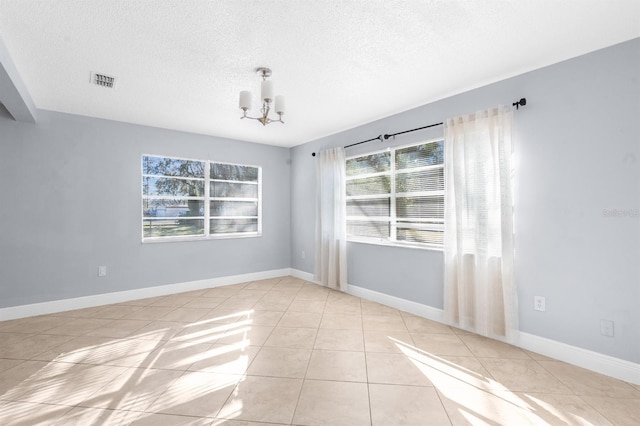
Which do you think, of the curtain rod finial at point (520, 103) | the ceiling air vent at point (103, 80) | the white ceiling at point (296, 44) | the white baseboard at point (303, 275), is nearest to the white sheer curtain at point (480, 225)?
the curtain rod finial at point (520, 103)

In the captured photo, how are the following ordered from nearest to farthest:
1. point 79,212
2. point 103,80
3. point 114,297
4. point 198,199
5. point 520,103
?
point 520,103, point 103,80, point 79,212, point 114,297, point 198,199

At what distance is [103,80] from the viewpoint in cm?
283

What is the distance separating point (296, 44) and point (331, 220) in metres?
2.82

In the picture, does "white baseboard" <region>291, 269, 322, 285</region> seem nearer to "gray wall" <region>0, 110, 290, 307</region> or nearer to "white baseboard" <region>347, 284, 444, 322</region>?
"white baseboard" <region>347, 284, 444, 322</region>

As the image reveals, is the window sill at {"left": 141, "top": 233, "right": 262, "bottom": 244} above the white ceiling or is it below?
below

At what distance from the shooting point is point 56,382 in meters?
2.14

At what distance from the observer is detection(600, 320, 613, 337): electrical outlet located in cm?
222

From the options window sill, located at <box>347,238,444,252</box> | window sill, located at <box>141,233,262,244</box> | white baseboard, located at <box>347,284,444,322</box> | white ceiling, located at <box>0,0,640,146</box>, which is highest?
white ceiling, located at <box>0,0,640,146</box>

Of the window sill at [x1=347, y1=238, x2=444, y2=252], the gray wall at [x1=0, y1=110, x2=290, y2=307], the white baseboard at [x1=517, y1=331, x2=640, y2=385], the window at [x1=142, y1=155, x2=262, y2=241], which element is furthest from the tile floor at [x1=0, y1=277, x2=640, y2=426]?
the window at [x1=142, y1=155, x2=262, y2=241]

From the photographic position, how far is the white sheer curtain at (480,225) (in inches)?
107

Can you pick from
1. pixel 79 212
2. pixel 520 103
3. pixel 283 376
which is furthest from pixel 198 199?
pixel 520 103

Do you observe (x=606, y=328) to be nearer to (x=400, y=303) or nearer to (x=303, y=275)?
(x=400, y=303)

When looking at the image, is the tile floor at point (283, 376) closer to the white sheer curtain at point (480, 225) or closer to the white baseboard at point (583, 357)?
the white baseboard at point (583, 357)

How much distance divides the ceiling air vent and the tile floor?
254cm
